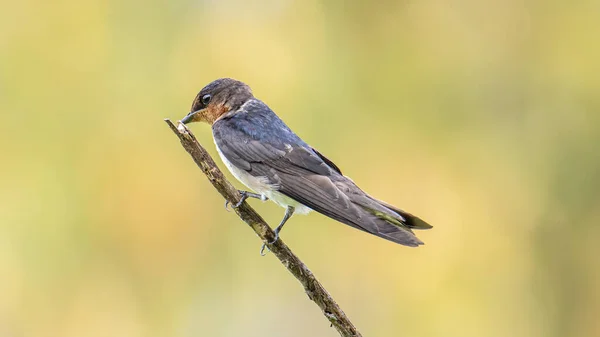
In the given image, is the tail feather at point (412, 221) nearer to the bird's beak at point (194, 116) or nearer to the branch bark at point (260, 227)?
the branch bark at point (260, 227)

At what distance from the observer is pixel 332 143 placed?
17.8 feet

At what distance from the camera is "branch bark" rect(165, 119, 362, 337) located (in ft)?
7.07

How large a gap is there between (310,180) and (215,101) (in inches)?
35.5

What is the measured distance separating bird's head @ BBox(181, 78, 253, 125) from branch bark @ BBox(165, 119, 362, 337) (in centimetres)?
103

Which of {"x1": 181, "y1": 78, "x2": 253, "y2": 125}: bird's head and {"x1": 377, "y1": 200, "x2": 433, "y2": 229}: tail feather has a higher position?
{"x1": 181, "y1": 78, "x2": 253, "y2": 125}: bird's head

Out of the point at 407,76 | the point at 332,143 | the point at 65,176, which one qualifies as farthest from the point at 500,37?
the point at 65,176

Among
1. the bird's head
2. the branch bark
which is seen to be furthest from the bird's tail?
the bird's head

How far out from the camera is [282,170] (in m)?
2.75

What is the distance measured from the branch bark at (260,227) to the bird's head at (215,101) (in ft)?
3.38

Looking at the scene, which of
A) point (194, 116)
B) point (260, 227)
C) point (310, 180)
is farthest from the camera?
point (194, 116)

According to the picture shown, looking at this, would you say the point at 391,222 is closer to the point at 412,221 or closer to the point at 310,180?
the point at 412,221

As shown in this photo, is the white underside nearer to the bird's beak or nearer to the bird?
the bird

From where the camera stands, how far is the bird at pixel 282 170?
2.41 m

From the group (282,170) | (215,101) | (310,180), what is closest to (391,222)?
(310,180)
